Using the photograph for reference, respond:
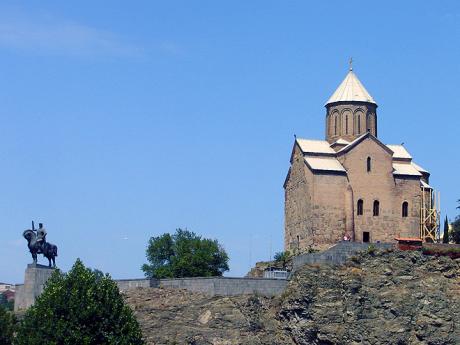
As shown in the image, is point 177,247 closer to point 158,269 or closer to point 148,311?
point 158,269

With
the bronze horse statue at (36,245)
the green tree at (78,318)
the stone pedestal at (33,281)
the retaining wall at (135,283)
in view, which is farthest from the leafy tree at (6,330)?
the retaining wall at (135,283)

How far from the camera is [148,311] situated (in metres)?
50.0

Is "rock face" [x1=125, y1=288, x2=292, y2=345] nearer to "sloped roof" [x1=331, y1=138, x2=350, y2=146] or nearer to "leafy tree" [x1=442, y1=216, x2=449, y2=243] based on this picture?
"leafy tree" [x1=442, y1=216, x2=449, y2=243]

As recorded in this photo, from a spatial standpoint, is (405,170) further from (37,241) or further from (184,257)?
(37,241)

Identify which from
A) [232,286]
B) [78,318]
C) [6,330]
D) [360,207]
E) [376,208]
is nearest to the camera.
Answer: [78,318]

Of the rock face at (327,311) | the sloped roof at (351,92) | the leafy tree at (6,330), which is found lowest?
the leafy tree at (6,330)

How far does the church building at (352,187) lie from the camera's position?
5641cm

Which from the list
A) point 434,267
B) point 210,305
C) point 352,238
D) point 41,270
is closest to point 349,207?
point 352,238

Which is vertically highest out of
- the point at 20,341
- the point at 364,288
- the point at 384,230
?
the point at 384,230

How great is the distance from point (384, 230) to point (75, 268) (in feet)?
64.0

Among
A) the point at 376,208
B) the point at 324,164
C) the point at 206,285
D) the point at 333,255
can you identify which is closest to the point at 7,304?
the point at 206,285

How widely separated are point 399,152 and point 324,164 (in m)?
6.23

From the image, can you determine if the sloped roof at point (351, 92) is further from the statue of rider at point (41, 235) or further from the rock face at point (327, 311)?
the statue of rider at point (41, 235)

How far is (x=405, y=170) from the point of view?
59.3 meters
